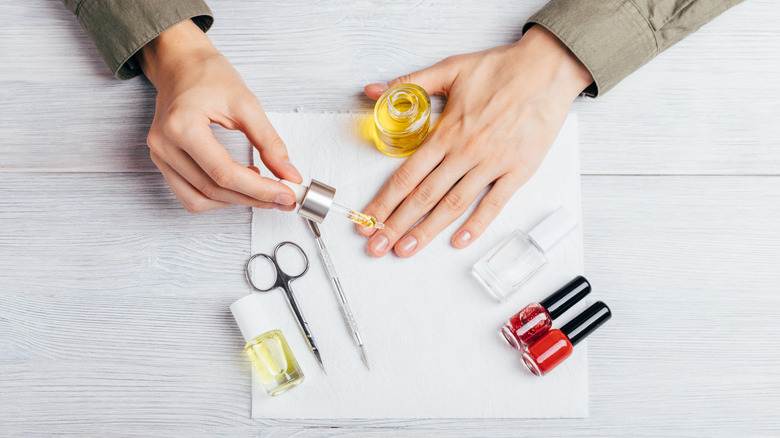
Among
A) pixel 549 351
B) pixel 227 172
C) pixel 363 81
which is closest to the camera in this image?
pixel 227 172

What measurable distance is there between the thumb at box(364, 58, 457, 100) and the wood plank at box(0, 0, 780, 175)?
5 centimetres

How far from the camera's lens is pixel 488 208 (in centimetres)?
94

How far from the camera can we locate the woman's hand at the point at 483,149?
929 millimetres

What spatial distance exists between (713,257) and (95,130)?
110 cm

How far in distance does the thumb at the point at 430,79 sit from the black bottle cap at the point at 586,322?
442 mm

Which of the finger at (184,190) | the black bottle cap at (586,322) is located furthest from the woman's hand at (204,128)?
the black bottle cap at (586,322)

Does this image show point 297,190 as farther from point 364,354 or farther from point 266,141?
point 364,354

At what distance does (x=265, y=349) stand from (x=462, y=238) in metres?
0.37

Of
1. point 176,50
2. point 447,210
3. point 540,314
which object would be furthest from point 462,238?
point 176,50

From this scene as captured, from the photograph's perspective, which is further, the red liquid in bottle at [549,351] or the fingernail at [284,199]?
the red liquid in bottle at [549,351]

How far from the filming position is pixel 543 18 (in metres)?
0.93

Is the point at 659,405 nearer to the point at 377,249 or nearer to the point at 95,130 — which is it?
the point at 377,249

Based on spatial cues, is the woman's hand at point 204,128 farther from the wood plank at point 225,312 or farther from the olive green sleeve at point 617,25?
the olive green sleeve at point 617,25

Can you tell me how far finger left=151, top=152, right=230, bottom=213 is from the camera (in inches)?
34.5
